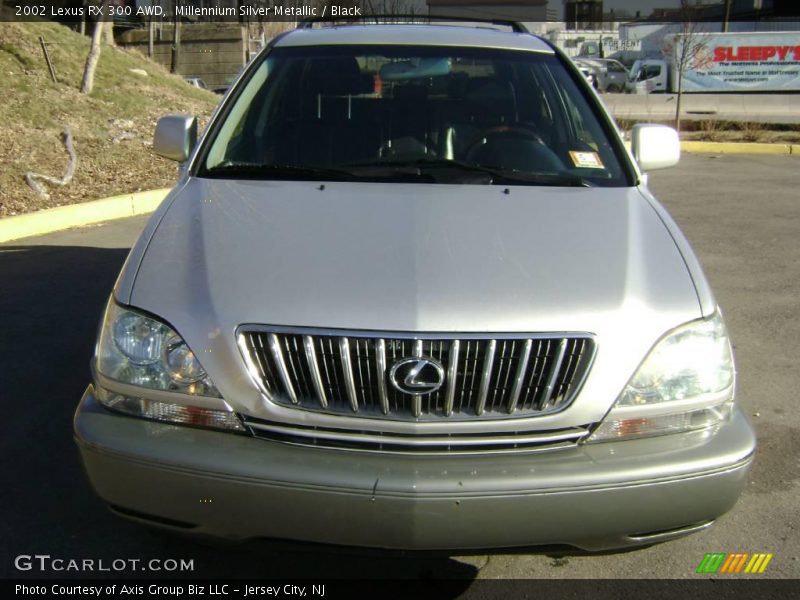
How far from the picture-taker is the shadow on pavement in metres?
2.99

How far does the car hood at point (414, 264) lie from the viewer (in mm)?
2486

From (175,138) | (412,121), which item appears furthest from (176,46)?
(412,121)

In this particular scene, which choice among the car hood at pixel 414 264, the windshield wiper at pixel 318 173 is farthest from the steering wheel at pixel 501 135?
the car hood at pixel 414 264

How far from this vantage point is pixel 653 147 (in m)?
4.03

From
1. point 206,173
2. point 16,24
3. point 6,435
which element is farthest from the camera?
point 16,24

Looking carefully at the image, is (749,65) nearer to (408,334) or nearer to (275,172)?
(275,172)

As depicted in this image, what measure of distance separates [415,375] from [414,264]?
40cm

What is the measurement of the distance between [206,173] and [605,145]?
1.67 m

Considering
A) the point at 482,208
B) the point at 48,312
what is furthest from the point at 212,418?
the point at 48,312

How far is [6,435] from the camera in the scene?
3.96 m

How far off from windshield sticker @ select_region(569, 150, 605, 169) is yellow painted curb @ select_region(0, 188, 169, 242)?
19.4 ft

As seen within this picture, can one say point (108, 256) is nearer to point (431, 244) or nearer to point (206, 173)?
point (206, 173)

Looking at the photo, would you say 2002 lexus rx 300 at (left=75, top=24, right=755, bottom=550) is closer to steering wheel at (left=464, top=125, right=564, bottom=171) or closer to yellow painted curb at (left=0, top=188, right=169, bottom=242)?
steering wheel at (left=464, top=125, right=564, bottom=171)

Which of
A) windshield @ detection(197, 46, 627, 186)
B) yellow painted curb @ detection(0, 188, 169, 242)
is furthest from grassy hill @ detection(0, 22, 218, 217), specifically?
windshield @ detection(197, 46, 627, 186)
